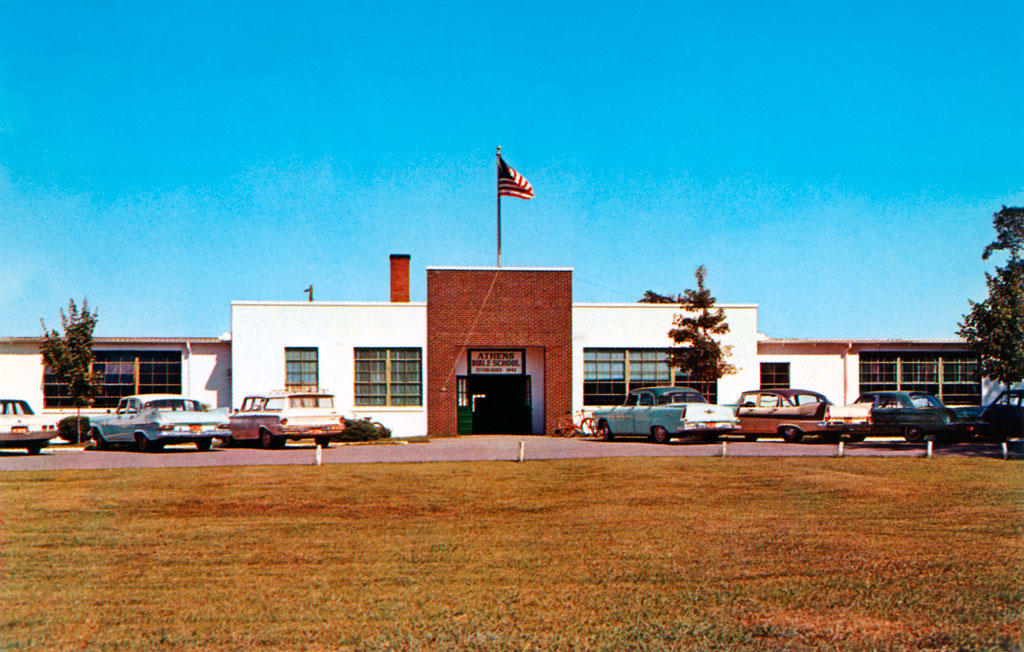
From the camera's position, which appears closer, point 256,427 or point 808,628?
point 808,628

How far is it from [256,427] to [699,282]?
15879mm

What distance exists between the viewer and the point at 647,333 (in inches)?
1385

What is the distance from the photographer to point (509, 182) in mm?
34156

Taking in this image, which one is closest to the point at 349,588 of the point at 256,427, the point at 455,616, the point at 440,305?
the point at 455,616

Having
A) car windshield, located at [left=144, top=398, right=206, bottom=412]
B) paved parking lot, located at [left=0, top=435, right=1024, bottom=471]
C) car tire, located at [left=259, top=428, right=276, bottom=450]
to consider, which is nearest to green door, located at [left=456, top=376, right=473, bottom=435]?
paved parking lot, located at [left=0, top=435, right=1024, bottom=471]

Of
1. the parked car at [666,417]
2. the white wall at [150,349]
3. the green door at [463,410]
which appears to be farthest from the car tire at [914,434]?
the white wall at [150,349]

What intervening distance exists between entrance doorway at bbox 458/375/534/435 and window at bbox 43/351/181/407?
9765 millimetres

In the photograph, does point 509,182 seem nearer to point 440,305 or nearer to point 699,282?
point 440,305

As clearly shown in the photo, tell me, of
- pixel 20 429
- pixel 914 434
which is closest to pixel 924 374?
pixel 914 434

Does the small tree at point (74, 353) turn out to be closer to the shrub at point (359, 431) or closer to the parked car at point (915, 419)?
the shrub at point (359, 431)

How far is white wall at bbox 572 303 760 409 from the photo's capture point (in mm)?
34906

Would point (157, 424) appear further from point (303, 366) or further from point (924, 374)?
point (924, 374)

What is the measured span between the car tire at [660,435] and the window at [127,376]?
16.5 meters

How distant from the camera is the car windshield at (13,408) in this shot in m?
24.2
